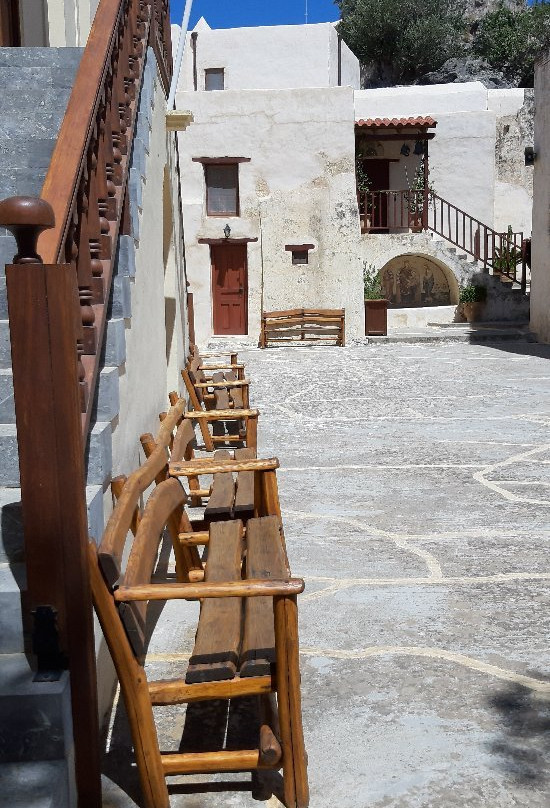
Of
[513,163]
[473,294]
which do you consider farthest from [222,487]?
[513,163]

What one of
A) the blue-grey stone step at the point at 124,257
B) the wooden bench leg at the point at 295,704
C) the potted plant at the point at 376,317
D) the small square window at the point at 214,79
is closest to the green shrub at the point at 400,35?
the small square window at the point at 214,79

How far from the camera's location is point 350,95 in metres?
20.0

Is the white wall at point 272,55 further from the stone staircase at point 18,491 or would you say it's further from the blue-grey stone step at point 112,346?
the blue-grey stone step at point 112,346

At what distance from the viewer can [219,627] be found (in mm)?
2600

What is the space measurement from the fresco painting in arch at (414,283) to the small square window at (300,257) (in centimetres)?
458

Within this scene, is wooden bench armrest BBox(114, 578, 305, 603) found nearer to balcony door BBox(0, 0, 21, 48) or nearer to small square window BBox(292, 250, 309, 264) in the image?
balcony door BBox(0, 0, 21, 48)

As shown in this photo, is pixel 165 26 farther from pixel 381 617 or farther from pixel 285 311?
pixel 285 311

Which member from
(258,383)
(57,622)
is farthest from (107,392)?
(258,383)

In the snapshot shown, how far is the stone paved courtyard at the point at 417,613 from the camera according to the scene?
2547 mm

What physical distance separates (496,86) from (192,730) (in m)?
38.8

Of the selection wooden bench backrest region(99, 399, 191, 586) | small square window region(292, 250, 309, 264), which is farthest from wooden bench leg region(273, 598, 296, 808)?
small square window region(292, 250, 309, 264)

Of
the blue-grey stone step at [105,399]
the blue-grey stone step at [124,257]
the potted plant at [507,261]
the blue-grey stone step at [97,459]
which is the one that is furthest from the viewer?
the potted plant at [507,261]

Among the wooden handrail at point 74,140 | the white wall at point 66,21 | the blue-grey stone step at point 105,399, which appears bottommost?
the blue-grey stone step at point 105,399

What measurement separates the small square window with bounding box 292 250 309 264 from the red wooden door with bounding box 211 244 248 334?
1.37 meters
